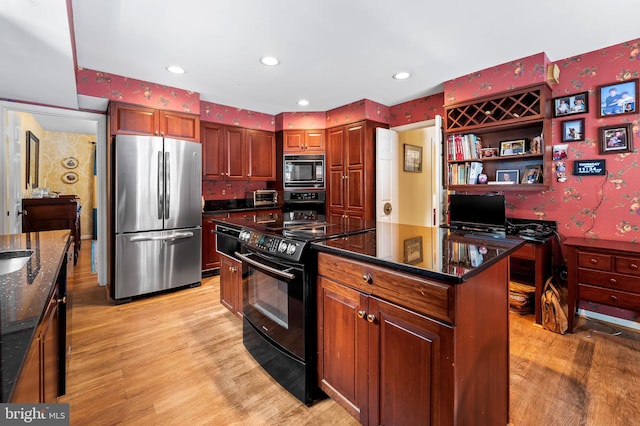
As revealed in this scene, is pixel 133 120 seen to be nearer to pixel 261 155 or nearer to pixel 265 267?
pixel 261 155

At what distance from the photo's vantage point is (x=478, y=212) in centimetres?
310

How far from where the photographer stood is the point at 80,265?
464 centimetres

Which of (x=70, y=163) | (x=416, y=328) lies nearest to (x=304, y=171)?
(x=416, y=328)

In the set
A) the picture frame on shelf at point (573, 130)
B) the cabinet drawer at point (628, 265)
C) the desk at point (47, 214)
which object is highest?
the picture frame on shelf at point (573, 130)

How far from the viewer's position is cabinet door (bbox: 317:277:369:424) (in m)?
1.41

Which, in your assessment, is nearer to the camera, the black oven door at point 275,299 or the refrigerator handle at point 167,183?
the black oven door at point 275,299

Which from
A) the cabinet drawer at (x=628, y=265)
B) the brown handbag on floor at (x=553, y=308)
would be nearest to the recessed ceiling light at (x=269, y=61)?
the brown handbag on floor at (x=553, y=308)

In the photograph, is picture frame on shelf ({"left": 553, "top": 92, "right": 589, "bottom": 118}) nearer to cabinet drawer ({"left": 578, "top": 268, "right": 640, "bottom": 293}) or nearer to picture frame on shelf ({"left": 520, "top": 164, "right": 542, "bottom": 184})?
picture frame on shelf ({"left": 520, "top": 164, "right": 542, "bottom": 184})

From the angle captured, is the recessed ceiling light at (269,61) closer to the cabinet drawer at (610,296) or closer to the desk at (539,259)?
the desk at (539,259)

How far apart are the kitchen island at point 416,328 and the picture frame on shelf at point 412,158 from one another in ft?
11.0

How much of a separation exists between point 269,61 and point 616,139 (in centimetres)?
312

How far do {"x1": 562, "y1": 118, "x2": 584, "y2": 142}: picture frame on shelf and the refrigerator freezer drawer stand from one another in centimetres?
396

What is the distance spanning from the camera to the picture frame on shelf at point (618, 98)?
2502 mm

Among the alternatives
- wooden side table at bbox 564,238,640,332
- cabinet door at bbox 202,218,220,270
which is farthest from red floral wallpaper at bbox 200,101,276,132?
wooden side table at bbox 564,238,640,332
